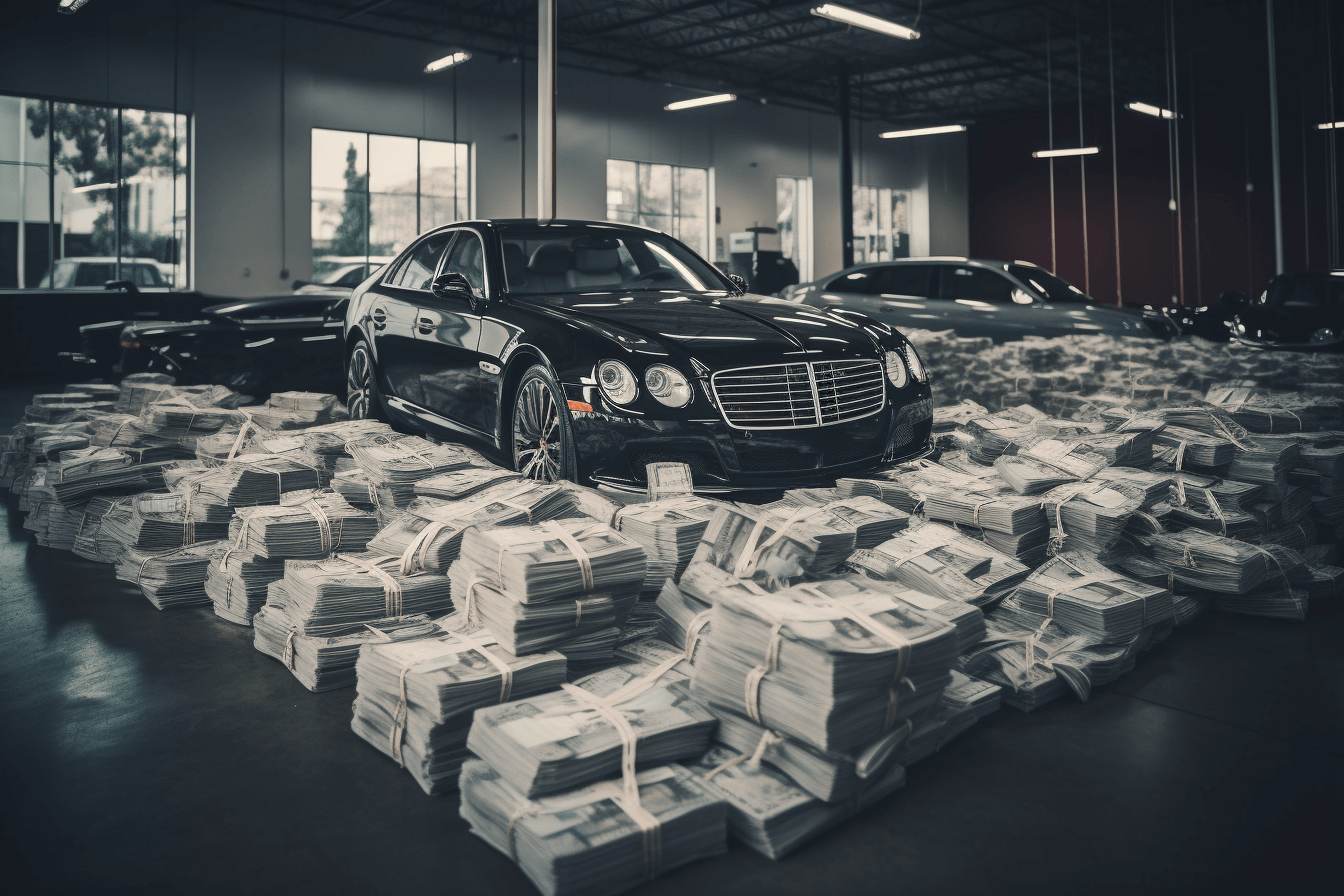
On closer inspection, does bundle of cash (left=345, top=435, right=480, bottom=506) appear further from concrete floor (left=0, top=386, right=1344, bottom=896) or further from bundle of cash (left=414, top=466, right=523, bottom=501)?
concrete floor (left=0, top=386, right=1344, bottom=896)

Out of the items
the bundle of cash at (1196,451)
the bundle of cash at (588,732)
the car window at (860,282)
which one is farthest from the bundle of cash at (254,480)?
the car window at (860,282)

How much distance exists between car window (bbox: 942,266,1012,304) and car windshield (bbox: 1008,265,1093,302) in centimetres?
18

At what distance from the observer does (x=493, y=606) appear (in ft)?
9.01

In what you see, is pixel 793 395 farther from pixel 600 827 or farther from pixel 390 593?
pixel 600 827

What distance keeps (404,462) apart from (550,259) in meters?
1.68

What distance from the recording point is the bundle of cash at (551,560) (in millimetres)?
2646

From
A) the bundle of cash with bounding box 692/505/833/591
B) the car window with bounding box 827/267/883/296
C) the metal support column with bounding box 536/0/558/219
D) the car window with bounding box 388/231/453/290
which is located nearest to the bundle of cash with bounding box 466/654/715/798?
the bundle of cash with bounding box 692/505/833/591

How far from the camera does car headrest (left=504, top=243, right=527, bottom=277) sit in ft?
17.7

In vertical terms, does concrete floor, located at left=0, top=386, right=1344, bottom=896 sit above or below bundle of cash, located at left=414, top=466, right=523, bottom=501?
below

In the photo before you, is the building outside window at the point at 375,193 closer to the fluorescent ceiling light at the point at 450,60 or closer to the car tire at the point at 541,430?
the fluorescent ceiling light at the point at 450,60

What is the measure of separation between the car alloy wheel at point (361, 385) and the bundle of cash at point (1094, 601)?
4167 millimetres

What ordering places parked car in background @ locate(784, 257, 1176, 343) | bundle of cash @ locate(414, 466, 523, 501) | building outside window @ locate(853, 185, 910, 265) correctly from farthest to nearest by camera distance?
building outside window @ locate(853, 185, 910, 265) → parked car in background @ locate(784, 257, 1176, 343) → bundle of cash @ locate(414, 466, 523, 501)

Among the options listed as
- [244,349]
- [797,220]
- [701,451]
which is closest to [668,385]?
[701,451]

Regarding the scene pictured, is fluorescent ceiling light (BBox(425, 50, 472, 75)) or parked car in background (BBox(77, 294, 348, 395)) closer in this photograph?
parked car in background (BBox(77, 294, 348, 395))
